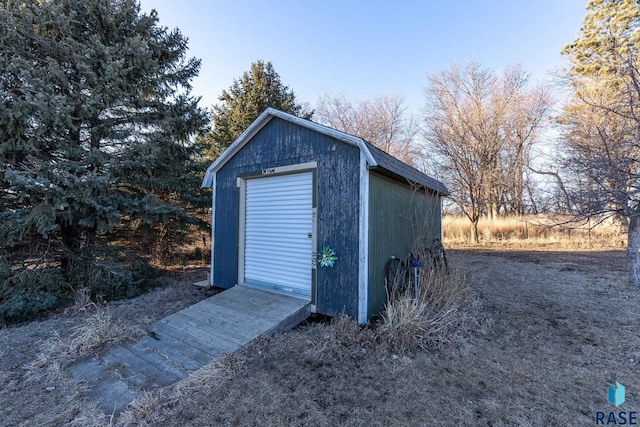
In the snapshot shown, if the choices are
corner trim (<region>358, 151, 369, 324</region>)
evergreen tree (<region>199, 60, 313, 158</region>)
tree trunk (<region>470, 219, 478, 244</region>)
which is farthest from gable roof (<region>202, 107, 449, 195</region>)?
tree trunk (<region>470, 219, 478, 244</region>)

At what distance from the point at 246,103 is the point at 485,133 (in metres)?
12.1

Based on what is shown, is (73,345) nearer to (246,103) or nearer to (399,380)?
(399,380)

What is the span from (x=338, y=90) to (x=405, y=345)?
59.8 ft

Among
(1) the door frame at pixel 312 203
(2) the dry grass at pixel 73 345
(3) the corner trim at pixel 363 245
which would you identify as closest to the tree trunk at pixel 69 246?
(2) the dry grass at pixel 73 345

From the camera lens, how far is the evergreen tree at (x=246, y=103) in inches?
465

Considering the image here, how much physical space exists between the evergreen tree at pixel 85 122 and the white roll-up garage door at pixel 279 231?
2.00 m

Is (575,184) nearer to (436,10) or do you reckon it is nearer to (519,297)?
(519,297)

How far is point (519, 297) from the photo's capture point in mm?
5121

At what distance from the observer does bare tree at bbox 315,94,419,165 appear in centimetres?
1862

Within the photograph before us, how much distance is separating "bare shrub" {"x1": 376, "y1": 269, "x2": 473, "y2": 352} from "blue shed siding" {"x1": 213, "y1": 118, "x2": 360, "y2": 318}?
1.85 feet

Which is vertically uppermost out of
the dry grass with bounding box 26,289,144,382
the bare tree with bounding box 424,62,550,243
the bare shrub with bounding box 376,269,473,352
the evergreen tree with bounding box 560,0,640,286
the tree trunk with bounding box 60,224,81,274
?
the bare tree with bounding box 424,62,550,243

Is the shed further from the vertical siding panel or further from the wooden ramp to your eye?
the wooden ramp

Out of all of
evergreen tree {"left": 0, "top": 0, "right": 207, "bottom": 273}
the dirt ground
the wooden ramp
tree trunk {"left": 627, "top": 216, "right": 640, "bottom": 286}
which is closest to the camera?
the dirt ground

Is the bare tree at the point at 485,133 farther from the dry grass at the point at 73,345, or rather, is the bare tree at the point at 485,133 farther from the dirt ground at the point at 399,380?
the dry grass at the point at 73,345
